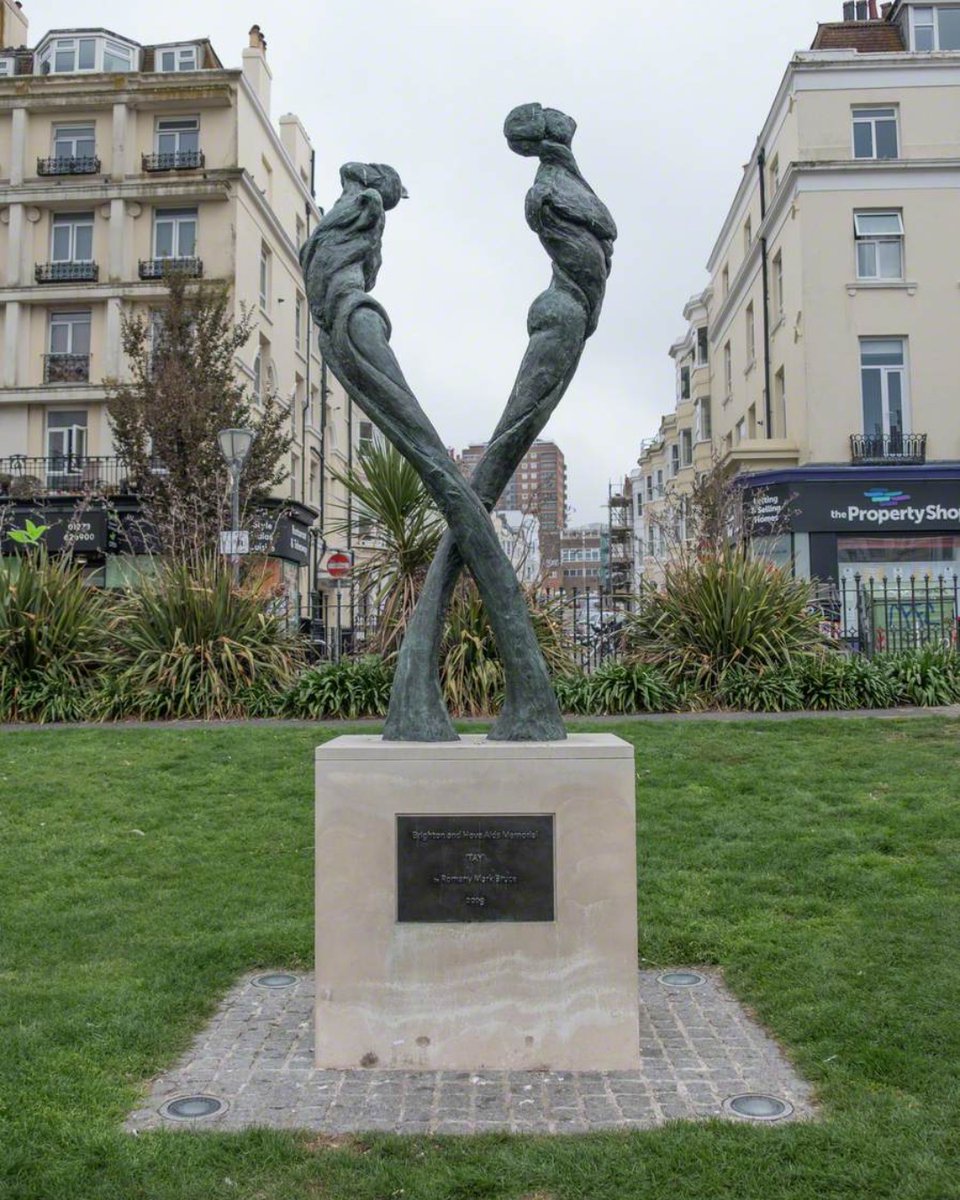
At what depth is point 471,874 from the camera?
4.06m

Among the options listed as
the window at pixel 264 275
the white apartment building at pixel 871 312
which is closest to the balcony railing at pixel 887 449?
the white apartment building at pixel 871 312

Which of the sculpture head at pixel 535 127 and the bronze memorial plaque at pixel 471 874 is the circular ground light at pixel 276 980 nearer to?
the bronze memorial plaque at pixel 471 874

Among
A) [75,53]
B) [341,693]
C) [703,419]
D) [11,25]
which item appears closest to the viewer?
[341,693]

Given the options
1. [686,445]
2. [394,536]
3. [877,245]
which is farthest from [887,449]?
[686,445]

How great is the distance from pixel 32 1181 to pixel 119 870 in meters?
3.64

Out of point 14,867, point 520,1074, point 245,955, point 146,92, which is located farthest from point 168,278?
point 520,1074

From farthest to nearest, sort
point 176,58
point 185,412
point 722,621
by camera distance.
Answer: point 176,58 → point 185,412 → point 722,621

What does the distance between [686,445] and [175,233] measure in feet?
67.7

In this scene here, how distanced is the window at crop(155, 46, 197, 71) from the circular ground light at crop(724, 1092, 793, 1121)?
3460 cm

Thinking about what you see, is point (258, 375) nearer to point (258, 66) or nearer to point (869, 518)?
point (258, 66)

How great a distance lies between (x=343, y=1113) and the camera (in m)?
3.59

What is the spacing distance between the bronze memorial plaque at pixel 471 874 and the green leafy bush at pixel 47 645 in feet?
27.5

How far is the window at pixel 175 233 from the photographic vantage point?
95.4 ft

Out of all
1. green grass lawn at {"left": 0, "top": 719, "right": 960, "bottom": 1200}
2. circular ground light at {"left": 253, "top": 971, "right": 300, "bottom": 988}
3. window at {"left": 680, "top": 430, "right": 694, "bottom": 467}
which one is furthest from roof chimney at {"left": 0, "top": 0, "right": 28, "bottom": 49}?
circular ground light at {"left": 253, "top": 971, "right": 300, "bottom": 988}
